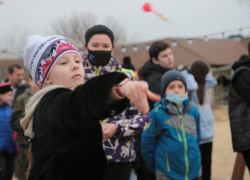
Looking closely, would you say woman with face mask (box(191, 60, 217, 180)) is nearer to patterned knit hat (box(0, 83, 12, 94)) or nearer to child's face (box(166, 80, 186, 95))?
child's face (box(166, 80, 186, 95))

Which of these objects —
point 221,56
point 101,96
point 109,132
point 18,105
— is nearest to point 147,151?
point 109,132

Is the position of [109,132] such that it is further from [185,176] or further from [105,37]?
[185,176]

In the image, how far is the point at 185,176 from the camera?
11.9 feet

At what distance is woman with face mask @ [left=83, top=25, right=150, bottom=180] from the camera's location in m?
2.73

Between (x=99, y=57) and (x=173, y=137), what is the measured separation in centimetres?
130

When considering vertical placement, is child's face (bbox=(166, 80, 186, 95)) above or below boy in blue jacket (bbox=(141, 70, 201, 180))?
above

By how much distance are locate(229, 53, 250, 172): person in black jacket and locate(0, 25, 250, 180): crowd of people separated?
11 millimetres

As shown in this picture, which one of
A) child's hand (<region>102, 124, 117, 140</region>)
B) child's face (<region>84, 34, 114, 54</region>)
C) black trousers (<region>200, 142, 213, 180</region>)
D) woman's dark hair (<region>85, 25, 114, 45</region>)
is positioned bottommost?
black trousers (<region>200, 142, 213, 180</region>)

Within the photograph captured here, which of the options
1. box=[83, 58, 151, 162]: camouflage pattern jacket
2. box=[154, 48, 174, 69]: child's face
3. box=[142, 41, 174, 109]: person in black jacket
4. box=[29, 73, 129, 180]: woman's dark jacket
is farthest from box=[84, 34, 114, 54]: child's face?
box=[154, 48, 174, 69]: child's face

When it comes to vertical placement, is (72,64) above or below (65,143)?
above

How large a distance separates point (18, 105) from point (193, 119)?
8.02 feet

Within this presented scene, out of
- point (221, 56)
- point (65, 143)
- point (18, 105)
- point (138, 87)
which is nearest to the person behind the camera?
point (138, 87)

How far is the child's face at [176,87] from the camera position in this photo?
12.5 ft

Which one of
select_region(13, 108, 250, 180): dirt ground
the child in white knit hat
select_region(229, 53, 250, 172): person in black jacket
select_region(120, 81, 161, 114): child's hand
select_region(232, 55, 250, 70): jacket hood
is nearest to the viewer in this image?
select_region(120, 81, 161, 114): child's hand
